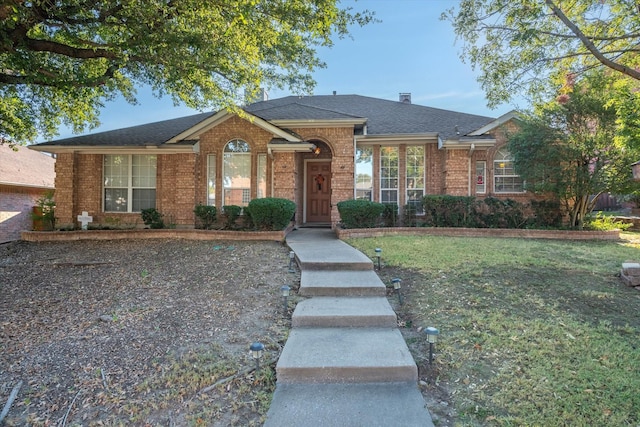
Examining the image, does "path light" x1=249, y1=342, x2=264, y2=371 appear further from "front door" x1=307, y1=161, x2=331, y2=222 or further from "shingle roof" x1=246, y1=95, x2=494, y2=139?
"front door" x1=307, y1=161, x2=331, y2=222

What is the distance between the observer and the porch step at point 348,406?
267 cm

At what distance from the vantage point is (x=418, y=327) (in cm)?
416

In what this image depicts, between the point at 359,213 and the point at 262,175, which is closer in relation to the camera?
the point at 359,213

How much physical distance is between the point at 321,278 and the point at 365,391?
8.49ft

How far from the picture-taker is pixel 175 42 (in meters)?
6.34

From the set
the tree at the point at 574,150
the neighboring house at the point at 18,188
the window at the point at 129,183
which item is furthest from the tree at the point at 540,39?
the neighboring house at the point at 18,188

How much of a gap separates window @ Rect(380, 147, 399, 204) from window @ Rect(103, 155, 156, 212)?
843cm

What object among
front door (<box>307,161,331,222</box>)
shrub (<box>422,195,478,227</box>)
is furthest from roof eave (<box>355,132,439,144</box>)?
shrub (<box>422,195,478,227</box>)

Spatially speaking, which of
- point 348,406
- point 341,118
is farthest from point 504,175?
point 348,406

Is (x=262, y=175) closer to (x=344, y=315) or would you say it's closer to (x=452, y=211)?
(x=452, y=211)

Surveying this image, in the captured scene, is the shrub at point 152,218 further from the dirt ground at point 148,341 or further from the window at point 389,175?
the window at point 389,175

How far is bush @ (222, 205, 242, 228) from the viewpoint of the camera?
10516 mm

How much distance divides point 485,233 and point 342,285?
7.12 meters

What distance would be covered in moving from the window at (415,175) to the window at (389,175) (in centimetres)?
48
